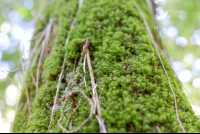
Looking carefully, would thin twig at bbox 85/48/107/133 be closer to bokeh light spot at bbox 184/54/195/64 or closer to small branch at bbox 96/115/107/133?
small branch at bbox 96/115/107/133

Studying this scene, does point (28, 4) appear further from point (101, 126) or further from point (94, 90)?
point (101, 126)

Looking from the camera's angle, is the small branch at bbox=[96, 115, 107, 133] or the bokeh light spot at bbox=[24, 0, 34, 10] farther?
the bokeh light spot at bbox=[24, 0, 34, 10]

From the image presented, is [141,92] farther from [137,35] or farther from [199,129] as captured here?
[137,35]

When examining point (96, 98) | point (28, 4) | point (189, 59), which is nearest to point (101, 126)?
point (96, 98)

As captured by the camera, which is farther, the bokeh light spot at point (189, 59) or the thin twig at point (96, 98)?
the bokeh light spot at point (189, 59)

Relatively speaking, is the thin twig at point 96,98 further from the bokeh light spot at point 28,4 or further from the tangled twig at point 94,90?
the bokeh light spot at point 28,4

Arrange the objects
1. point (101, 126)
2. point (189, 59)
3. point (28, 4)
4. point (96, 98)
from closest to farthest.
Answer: point (101, 126) → point (96, 98) → point (28, 4) → point (189, 59)

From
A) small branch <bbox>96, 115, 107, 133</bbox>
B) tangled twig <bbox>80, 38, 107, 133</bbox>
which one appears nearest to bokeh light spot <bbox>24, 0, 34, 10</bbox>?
tangled twig <bbox>80, 38, 107, 133</bbox>

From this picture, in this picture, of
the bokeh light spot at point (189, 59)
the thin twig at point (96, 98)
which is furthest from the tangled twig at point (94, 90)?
the bokeh light spot at point (189, 59)

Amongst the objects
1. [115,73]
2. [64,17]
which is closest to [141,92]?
[115,73]

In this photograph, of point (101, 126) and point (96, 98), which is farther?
point (96, 98)

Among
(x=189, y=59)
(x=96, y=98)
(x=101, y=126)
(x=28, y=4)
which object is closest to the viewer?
(x=101, y=126)

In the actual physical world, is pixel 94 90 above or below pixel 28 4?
below
